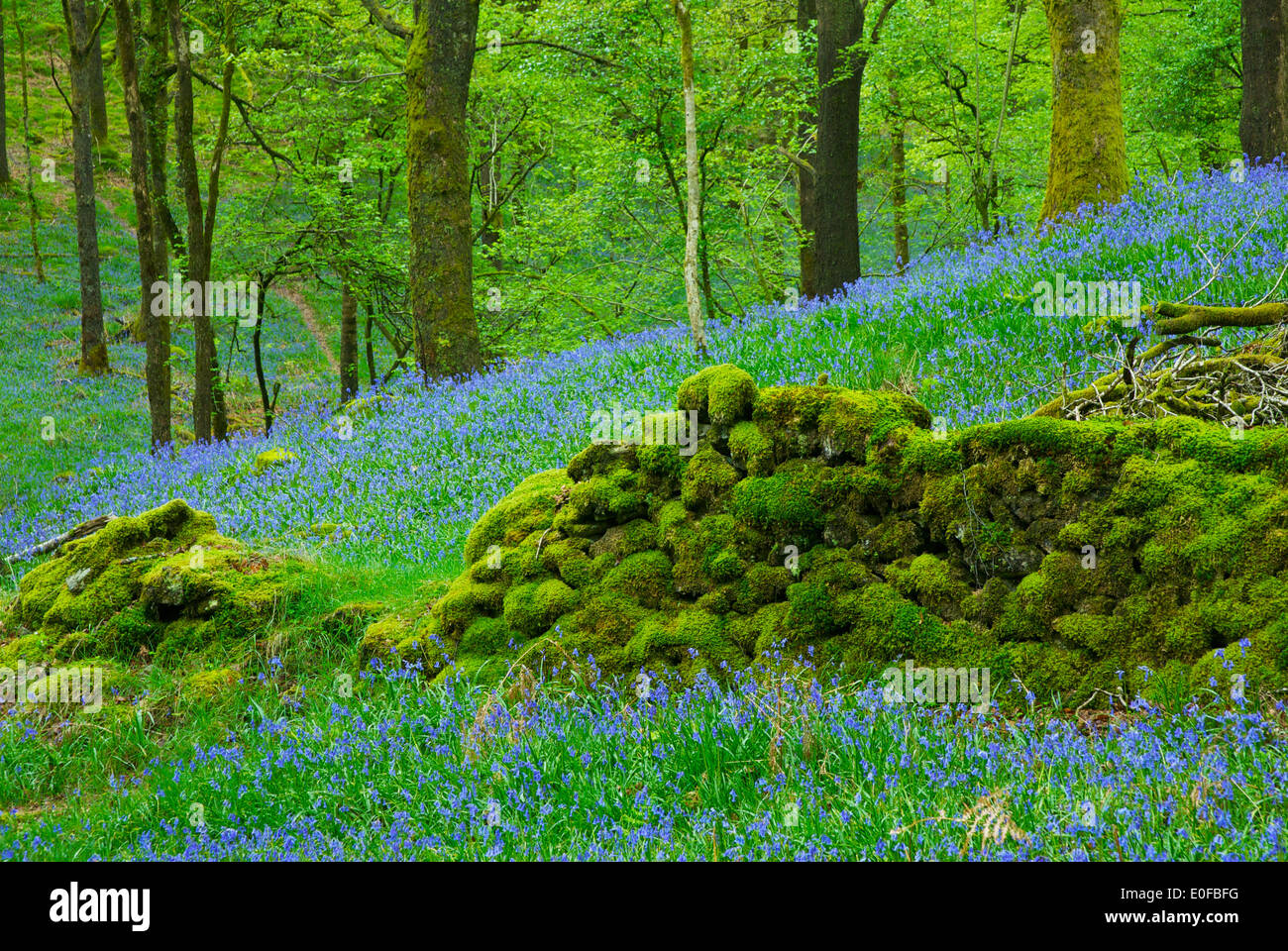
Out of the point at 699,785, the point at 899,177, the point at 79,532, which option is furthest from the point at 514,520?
the point at 899,177

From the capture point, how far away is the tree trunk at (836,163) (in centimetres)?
1407

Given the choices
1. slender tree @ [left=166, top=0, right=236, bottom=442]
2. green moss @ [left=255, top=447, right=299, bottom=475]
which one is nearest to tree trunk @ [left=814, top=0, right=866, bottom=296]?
green moss @ [left=255, top=447, right=299, bottom=475]

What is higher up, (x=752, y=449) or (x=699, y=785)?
(x=752, y=449)

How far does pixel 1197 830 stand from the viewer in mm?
2889

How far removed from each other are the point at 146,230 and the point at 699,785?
1524 cm

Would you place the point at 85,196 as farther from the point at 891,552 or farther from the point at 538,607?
the point at 891,552

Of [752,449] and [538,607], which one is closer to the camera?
[752,449]

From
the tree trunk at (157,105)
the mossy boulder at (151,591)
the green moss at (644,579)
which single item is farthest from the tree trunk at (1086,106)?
the tree trunk at (157,105)

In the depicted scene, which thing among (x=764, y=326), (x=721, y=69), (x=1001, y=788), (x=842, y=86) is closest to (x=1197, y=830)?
(x=1001, y=788)

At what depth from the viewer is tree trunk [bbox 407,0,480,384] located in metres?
13.2

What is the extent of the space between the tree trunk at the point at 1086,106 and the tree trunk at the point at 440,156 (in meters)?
7.66

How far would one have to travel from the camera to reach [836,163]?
1415cm

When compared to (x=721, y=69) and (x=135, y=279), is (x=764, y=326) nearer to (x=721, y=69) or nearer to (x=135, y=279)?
(x=721, y=69)
